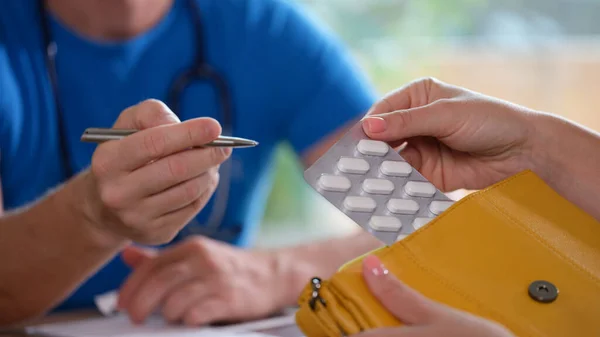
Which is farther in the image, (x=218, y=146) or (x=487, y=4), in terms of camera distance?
(x=487, y=4)

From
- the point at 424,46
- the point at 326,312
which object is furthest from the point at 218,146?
the point at 424,46

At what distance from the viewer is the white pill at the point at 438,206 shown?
1.80 feet

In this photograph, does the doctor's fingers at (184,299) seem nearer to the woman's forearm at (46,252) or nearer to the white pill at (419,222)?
the woman's forearm at (46,252)

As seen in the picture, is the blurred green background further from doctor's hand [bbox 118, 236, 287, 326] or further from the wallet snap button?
the wallet snap button

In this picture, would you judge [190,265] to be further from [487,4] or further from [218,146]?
[487,4]

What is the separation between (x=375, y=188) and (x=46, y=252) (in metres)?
0.38

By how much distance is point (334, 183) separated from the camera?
532 mm

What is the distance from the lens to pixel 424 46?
2451 mm

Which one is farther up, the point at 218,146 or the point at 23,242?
the point at 218,146

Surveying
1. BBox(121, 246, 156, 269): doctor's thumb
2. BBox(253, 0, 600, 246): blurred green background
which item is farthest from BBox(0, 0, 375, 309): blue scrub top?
BBox(253, 0, 600, 246): blurred green background

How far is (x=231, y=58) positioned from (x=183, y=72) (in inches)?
3.0

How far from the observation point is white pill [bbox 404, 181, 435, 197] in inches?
21.8

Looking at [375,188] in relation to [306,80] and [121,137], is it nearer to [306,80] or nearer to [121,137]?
[121,137]

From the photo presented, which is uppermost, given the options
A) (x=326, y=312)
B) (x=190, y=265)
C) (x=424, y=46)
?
(x=326, y=312)
